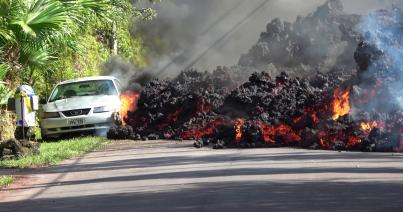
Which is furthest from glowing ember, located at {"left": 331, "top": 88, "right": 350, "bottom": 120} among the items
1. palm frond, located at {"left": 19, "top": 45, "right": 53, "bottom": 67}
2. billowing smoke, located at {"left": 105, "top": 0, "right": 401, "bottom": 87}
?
billowing smoke, located at {"left": 105, "top": 0, "right": 401, "bottom": 87}

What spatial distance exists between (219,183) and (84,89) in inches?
410

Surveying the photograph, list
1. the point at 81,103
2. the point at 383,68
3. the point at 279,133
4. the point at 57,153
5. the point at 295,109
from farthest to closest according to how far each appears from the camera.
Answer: the point at 81,103
the point at 295,109
the point at 383,68
the point at 279,133
the point at 57,153

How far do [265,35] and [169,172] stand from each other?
46.9 feet

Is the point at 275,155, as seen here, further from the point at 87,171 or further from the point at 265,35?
the point at 265,35

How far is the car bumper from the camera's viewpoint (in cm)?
1712

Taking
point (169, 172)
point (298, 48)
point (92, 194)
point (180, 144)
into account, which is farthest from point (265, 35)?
point (92, 194)

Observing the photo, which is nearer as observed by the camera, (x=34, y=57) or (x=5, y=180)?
(x=5, y=180)

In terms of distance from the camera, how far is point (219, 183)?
28.6ft

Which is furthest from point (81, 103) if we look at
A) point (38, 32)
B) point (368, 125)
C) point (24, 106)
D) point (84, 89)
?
point (368, 125)

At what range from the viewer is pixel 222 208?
7.09 m

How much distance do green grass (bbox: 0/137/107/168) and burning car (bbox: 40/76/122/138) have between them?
479 mm

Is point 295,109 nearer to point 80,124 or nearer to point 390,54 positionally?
point 390,54

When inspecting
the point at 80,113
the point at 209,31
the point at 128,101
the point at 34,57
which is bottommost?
the point at 80,113

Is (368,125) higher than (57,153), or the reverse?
(368,125)
